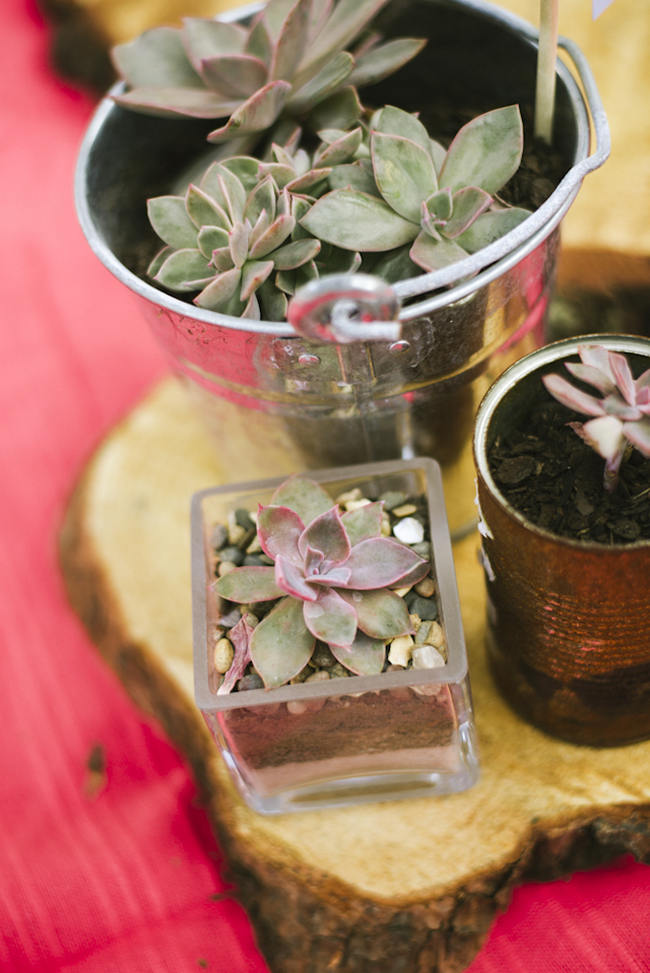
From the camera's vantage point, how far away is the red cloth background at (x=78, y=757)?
0.74 meters

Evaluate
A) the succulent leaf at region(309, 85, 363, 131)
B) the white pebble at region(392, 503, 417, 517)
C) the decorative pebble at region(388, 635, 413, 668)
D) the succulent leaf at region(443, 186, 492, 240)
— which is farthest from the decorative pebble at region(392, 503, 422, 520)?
the succulent leaf at region(309, 85, 363, 131)

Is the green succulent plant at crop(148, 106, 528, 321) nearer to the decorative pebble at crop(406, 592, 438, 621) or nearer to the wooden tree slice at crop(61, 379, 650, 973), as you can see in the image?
the decorative pebble at crop(406, 592, 438, 621)

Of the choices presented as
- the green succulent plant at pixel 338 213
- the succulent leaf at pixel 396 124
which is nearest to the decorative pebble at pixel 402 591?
the green succulent plant at pixel 338 213

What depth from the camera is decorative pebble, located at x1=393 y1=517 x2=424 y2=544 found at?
0.68m

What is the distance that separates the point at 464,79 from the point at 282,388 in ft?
1.18

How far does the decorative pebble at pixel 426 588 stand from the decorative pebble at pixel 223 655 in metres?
0.15

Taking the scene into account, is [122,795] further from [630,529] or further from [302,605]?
[630,529]

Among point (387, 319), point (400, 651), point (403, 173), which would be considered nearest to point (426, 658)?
point (400, 651)

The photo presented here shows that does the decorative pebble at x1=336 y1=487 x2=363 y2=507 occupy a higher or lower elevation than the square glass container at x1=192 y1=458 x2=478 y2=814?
higher

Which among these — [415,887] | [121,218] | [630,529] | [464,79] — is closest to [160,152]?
[121,218]

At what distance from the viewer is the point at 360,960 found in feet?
2.35

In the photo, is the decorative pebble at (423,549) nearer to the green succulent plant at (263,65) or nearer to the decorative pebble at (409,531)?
the decorative pebble at (409,531)

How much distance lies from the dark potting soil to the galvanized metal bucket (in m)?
0.09

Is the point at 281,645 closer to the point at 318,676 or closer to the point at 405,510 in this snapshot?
the point at 318,676
